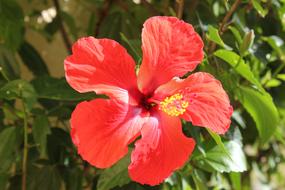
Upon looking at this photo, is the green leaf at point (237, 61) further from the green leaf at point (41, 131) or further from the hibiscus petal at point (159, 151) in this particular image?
the green leaf at point (41, 131)

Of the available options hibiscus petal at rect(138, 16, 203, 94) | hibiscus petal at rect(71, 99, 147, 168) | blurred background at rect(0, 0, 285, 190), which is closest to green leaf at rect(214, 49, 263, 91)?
blurred background at rect(0, 0, 285, 190)

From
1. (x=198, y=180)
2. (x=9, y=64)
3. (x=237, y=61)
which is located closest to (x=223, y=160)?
(x=198, y=180)

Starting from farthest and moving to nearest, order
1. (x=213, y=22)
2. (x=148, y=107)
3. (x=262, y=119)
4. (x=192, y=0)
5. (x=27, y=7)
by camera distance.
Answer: (x=27, y=7) < (x=192, y=0) < (x=213, y=22) < (x=262, y=119) < (x=148, y=107)

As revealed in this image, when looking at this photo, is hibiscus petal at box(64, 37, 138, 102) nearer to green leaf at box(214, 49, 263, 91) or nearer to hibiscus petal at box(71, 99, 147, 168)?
hibiscus petal at box(71, 99, 147, 168)

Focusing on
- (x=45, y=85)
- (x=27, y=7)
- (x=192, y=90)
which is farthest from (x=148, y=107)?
(x=27, y=7)

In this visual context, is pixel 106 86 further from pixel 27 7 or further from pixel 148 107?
pixel 27 7

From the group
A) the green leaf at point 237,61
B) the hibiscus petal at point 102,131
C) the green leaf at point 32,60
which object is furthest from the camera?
the green leaf at point 32,60

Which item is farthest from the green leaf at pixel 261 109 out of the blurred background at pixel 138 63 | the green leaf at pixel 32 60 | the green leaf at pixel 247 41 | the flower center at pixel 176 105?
the green leaf at pixel 32 60
